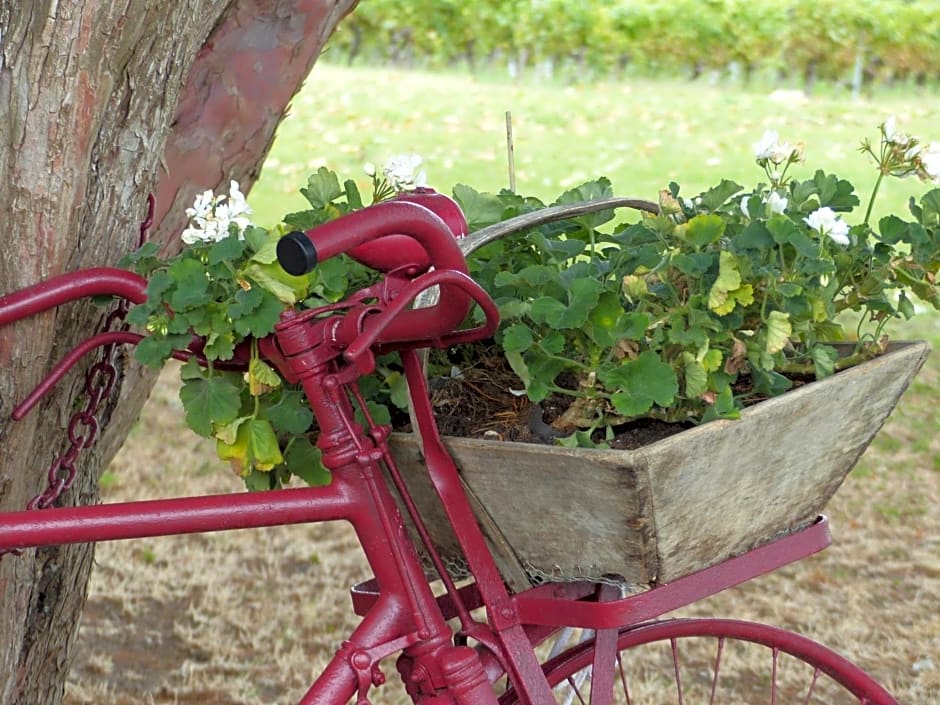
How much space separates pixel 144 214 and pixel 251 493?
1.77 feet

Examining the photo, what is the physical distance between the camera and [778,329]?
51.9 inches

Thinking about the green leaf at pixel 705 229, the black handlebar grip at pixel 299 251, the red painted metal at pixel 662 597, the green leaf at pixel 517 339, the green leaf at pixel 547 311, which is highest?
the black handlebar grip at pixel 299 251

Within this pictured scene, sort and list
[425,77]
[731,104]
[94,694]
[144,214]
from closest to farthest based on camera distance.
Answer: [144,214] → [94,694] → [731,104] → [425,77]

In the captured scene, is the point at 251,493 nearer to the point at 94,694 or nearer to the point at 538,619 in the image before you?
the point at 538,619

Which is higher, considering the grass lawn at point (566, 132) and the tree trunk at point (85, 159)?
the tree trunk at point (85, 159)

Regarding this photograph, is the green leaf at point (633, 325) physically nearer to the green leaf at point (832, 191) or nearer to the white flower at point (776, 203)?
the white flower at point (776, 203)

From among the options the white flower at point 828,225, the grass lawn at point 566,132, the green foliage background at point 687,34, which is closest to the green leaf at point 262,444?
the white flower at point 828,225

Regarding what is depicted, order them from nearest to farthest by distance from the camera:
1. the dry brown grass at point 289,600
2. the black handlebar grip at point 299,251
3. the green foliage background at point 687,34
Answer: the black handlebar grip at point 299,251 < the dry brown grass at point 289,600 < the green foliage background at point 687,34

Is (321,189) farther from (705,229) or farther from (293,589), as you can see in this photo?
(293,589)

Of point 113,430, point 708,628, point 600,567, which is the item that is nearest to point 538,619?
point 600,567

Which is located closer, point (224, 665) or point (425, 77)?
point (224, 665)

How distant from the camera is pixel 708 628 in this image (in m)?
1.66

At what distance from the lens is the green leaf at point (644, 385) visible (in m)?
1.24

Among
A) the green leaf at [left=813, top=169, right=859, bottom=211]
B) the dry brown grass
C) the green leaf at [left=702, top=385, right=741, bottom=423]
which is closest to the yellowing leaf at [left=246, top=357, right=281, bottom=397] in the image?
the green leaf at [left=702, top=385, right=741, bottom=423]
